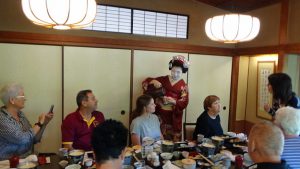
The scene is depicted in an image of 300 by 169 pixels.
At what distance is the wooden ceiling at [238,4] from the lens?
11.8 feet

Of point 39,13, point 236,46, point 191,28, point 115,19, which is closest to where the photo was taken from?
point 39,13

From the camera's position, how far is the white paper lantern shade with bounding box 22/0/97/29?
62.2 inches

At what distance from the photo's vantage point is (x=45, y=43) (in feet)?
9.73

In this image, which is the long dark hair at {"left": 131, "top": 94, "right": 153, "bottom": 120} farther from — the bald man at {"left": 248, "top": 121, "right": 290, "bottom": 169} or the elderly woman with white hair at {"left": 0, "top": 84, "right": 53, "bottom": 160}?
the bald man at {"left": 248, "top": 121, "right": 290, "bottom": 169}

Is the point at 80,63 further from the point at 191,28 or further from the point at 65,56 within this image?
the point at 191,28

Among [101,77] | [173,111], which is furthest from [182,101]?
[101,77]

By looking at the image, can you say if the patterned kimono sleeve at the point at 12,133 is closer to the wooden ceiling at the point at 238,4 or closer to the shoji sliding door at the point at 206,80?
the shoji sliding door at the point at 206,80

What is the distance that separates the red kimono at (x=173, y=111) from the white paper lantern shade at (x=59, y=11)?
5.44 feet

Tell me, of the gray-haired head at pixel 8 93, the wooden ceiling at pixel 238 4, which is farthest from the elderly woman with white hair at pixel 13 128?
the wooden ceiling at pixel 238 4

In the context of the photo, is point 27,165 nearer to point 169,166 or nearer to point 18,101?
point 18,101

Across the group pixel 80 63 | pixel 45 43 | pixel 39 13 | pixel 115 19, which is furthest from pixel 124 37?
pixel 39 13

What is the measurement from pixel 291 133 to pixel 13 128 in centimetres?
219

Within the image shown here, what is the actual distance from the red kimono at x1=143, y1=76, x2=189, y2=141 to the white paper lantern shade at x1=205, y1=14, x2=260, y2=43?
104 centimetres

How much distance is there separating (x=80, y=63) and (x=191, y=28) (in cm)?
180
